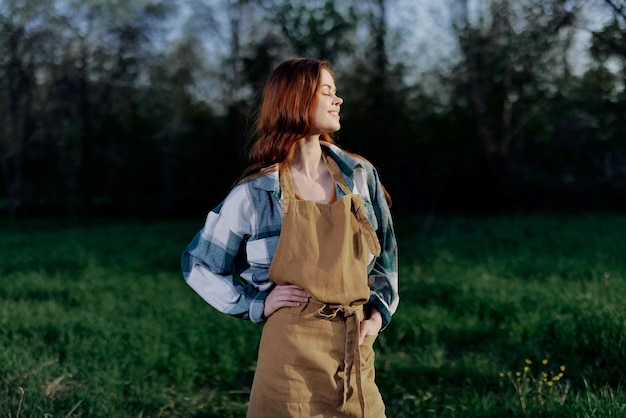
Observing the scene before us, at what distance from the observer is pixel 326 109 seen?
2.19 meters

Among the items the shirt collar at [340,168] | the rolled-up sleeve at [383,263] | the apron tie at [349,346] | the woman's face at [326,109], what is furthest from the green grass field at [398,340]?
the woman's face at [326,109]

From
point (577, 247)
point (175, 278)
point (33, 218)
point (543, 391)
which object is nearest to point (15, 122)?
point (33, 218)

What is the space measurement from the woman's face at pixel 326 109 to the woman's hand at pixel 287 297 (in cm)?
48

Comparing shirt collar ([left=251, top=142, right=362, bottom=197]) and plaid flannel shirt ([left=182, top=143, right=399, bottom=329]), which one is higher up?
shirt collar ([left=251, top=142, right=362, bottom=197])

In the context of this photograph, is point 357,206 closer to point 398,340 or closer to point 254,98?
point 398,340

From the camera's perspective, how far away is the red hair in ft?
7.09

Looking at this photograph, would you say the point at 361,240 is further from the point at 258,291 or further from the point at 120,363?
the point at 120,363

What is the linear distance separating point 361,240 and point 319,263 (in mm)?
169

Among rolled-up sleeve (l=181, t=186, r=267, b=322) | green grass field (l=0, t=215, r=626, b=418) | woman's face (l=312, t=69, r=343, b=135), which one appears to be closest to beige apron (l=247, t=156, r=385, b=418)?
rolled-up sleeve (l=181, t=186, r=267, b=322)

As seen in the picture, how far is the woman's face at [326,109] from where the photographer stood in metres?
2.19

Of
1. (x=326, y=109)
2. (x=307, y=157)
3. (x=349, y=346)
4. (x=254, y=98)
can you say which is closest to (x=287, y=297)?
(x=349, y=346)

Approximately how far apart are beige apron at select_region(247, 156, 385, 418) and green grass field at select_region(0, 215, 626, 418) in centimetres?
147

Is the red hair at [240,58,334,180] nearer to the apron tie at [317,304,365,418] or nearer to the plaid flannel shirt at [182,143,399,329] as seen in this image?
the plaid flannel shirt at [182,143,399,329]

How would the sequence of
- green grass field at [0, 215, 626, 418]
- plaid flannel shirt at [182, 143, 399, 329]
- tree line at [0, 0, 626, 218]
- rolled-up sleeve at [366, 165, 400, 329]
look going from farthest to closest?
1. tree line at [0, 0, 626, 218]
2. green grass field at [0, 215, 626, 418]
3. rolled-up sleeve at [366, 165, 400, 329]
4. plaid flannel shirt at [182, 143, 399, 329]
